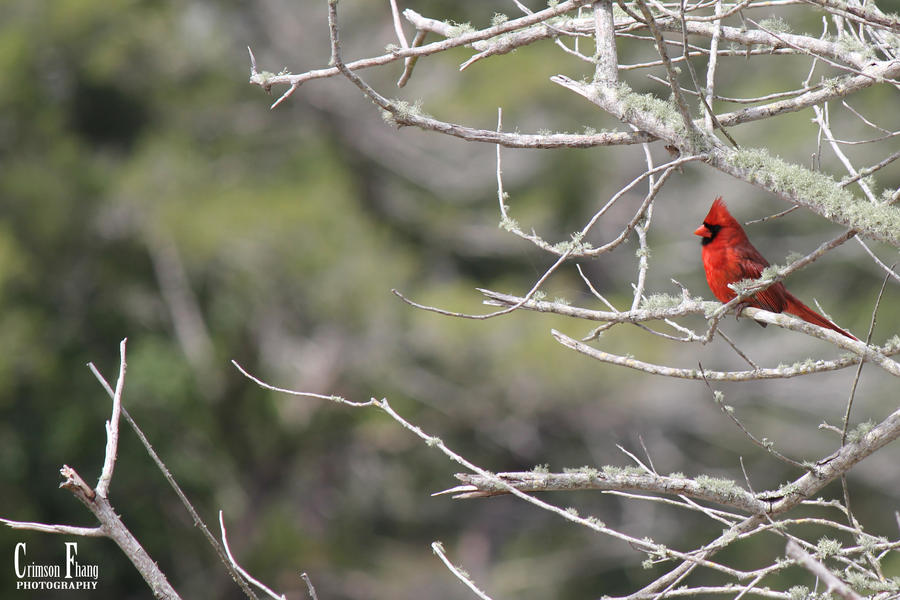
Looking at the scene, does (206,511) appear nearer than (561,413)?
Yes

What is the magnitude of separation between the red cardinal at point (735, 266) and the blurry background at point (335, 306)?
5.66m

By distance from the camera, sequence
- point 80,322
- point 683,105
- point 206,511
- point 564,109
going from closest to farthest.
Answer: point 683,105 < point 206,511 < point 80,322 < point 564,109

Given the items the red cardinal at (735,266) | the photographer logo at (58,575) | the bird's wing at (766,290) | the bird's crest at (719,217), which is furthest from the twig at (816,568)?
the photographer logo at (58,575)

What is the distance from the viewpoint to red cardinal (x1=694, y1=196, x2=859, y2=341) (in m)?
3.42

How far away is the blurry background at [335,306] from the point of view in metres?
9.94

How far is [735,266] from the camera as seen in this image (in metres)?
3.46

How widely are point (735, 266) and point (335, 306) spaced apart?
7277mm

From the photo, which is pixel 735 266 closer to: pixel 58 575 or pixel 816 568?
pixel 816 568

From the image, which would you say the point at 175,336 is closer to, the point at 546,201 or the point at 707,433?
the point at 546,201

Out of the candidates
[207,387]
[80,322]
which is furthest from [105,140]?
[207,387]

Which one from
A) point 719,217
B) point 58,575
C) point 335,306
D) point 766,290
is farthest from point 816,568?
point 335,306

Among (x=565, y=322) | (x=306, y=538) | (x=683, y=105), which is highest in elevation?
(x=683, y=105)

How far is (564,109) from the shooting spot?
11.5m

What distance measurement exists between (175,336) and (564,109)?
4797 millimetres
